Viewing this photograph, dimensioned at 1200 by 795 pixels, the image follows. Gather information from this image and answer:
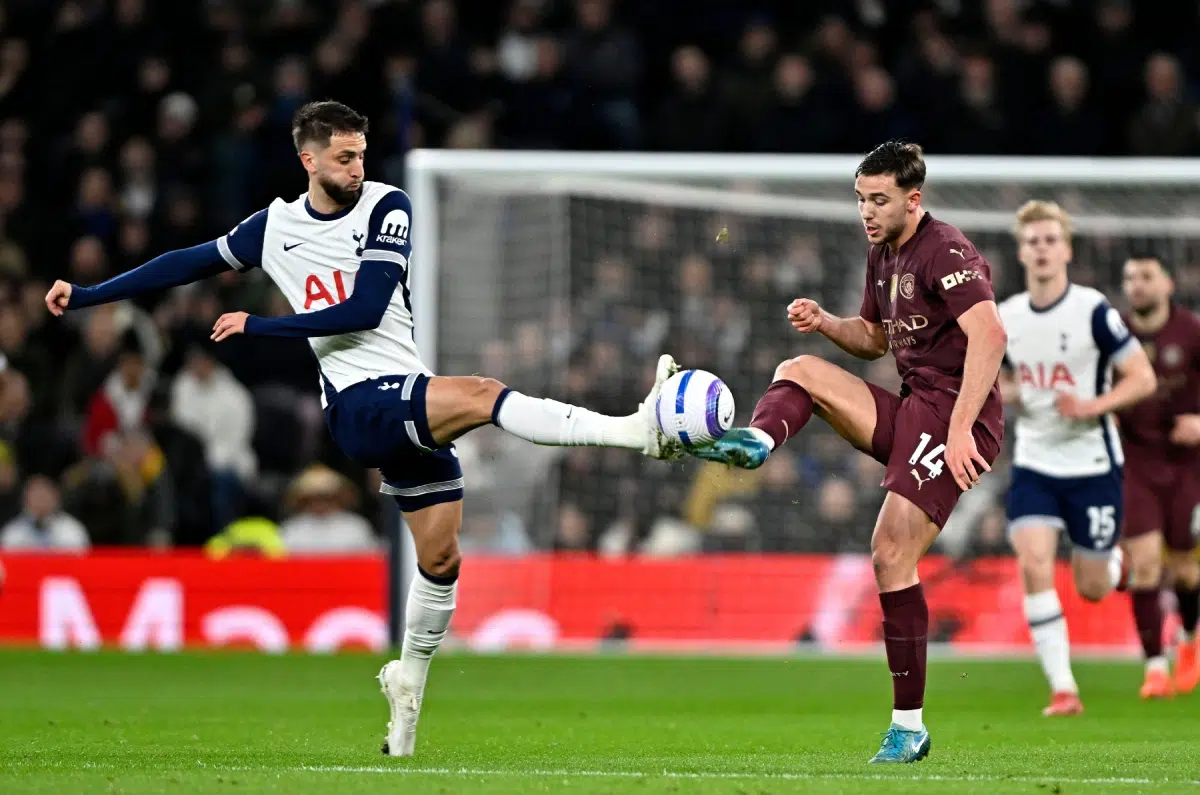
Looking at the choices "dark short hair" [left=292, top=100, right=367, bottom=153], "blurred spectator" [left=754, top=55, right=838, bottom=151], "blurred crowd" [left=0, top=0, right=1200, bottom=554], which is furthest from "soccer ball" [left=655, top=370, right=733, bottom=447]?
"blurred spectator" [left=754, top=55, right=838, bottom=151]

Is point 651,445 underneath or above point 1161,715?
above

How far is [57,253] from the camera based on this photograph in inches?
675

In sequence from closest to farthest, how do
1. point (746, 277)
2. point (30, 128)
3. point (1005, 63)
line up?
point (746, 277), point (1005, 63), point (30, 128)

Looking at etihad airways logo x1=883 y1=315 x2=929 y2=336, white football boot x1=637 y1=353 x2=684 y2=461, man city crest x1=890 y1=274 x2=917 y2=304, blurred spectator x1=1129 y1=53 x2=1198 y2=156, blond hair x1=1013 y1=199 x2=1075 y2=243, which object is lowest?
white football boot x1=637 y1=353 x2=684 y2=461

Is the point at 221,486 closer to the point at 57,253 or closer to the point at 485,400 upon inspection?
the point at 57,253

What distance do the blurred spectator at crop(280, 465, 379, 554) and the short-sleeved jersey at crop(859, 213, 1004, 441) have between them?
8.78 meters

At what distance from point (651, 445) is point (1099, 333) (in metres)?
4.22

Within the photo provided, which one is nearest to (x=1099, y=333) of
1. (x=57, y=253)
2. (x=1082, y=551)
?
(x=1082, y=551)

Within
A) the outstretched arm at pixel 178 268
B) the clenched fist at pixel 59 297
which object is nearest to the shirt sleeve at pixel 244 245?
the outstretched arm at pixel 178 268

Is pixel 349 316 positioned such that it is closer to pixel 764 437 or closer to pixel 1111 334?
pixel 764 437

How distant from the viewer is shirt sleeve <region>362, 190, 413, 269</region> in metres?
6.68

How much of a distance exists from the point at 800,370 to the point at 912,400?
16.6 inches

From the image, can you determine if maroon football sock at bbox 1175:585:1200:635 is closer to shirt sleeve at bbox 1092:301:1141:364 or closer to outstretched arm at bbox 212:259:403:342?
shirt sleeve at bbox 1092:301:1141:364

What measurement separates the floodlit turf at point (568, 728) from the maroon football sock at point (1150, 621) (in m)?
0.35
